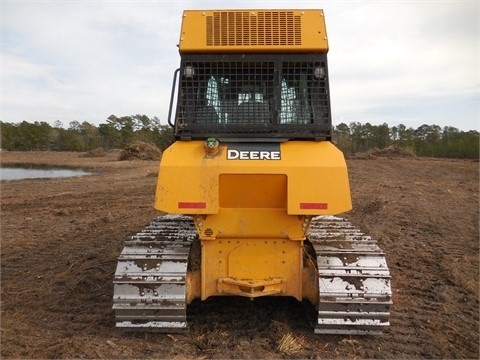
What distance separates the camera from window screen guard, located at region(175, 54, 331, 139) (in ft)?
15.2

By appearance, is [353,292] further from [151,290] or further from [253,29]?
[253,29]

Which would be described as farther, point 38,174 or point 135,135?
point 135,135

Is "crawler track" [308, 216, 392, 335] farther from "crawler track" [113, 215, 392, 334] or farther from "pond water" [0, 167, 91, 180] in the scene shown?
"pond water" [0, 167, 91, 180]

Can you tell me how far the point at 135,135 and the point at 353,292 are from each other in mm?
60357

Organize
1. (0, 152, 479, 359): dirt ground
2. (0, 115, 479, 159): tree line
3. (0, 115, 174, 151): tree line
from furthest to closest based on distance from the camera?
(0, 115, 174, 151): tree line → (0, 115, 479, 159): tree line → (0, 152, 479, 359): dirt ground

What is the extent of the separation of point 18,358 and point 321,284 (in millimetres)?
2986

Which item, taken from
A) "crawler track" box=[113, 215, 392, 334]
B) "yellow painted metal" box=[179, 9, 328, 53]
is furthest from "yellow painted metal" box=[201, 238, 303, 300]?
"yellow painted metal" box=[179, 9, 328, 53]

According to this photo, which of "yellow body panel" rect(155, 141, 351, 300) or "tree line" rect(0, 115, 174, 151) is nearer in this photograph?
"yellow body panel" rect(155, 141, 351, 300)

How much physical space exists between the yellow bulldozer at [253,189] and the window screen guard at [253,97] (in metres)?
0.01

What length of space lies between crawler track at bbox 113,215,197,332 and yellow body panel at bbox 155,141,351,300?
0.27 meters

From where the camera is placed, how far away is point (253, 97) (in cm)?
477

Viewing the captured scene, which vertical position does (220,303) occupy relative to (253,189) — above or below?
below

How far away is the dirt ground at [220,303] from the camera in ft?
14.0

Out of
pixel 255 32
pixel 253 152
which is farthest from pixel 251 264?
pixel 255 32
